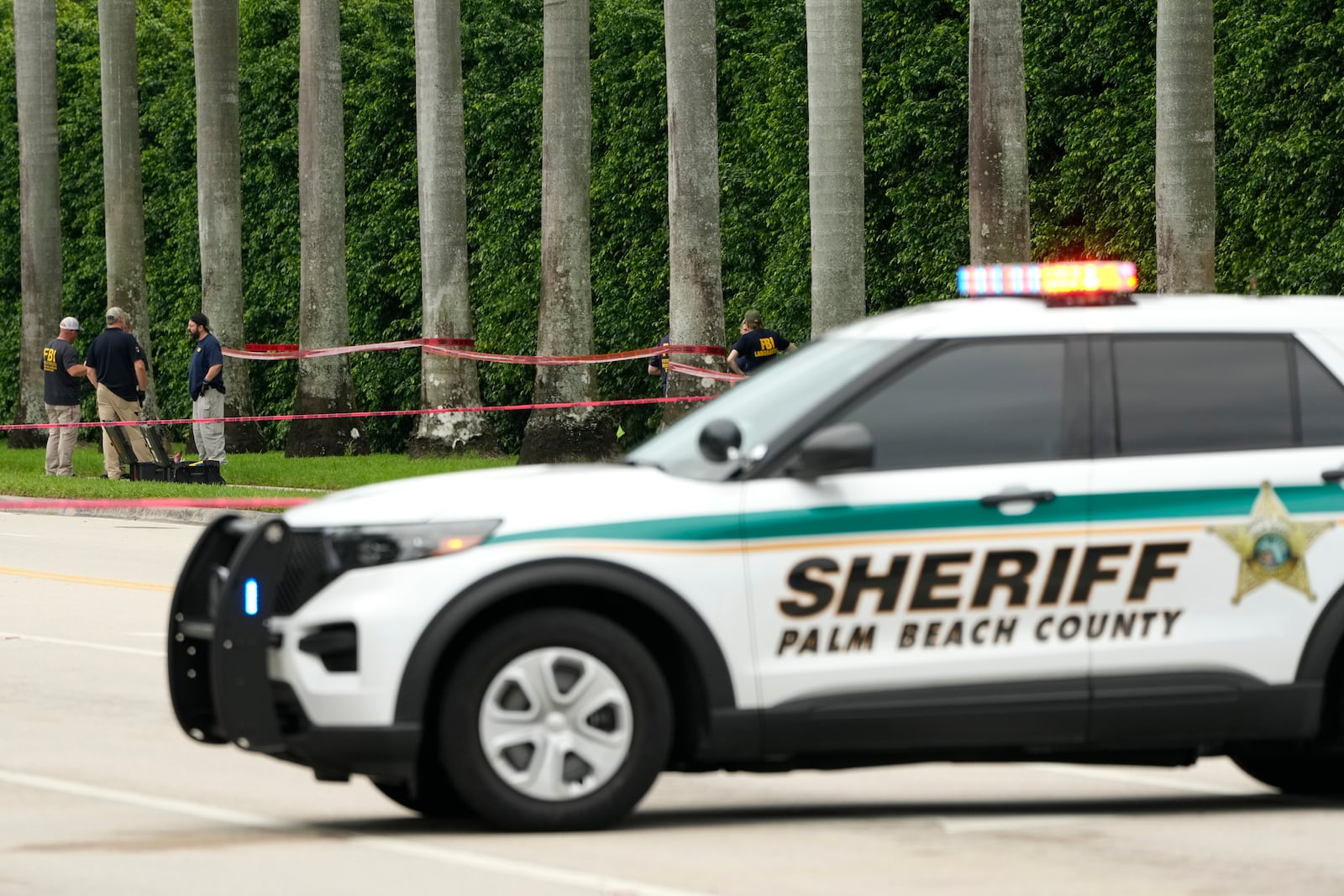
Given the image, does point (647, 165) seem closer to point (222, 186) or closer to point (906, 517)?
point (222, 186)

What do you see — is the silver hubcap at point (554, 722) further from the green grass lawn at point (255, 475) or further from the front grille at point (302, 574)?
the green grass lawn at point (255, 475)

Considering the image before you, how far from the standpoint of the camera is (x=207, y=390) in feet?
101

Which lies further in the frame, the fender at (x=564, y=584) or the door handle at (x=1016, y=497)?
the door handle at (x=1016, y=497)

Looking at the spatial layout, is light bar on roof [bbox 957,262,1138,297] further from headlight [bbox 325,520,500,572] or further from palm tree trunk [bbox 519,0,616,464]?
palm tree trunk [bbox 519,0,616,464]

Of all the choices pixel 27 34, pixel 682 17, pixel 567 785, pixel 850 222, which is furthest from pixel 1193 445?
pixel 27 34

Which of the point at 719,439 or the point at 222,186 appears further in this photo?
the point at 222,186

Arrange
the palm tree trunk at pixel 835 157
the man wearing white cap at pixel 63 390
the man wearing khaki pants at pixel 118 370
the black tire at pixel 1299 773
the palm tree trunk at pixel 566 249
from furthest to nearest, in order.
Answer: the man wearing white cap at pixel 63 390
the palm tree trunk at pixel 566 249
the man wearing khaki pants at pixel 118 370
the palm tree trunk at pixel 835 157
the black tire at pixel 1299 773

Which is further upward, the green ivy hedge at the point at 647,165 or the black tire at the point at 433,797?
the green ivy hedge at the point at 647,165

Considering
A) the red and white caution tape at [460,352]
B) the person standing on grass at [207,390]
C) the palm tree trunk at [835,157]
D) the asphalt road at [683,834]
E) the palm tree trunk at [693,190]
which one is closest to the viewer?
the asphalt road at [683,834]

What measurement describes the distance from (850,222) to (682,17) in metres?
3.45

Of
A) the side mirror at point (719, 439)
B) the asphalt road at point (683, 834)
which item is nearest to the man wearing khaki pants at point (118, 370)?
the asphalt road at point (683, 834)

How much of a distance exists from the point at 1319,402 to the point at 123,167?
109ft

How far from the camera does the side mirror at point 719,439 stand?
27.4 feet

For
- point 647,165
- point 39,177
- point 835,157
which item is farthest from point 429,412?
point 39,177
